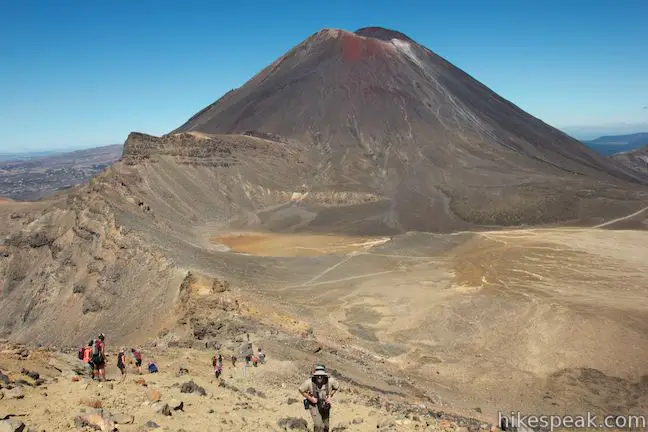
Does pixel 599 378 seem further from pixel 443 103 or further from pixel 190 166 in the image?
pixel 443 103

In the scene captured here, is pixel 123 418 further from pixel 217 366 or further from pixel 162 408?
pixel 217 366

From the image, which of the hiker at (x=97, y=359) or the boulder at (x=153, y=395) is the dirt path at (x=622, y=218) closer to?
the hiker at (x=97, y=359)

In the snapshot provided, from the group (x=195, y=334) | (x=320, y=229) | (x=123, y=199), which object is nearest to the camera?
(x=195, y=334)

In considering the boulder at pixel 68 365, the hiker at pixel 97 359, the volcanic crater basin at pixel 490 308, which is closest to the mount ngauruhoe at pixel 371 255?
the volcanic crater basin at pixel 490 308

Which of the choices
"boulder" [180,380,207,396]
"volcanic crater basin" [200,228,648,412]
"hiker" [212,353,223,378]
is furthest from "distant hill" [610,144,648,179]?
"boulder" [180,380,207,396]

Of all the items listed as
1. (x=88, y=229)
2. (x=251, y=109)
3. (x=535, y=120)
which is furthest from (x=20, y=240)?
(x=535, y=120)

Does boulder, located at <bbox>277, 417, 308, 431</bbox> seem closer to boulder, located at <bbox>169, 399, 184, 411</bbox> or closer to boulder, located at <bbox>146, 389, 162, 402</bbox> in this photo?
boulder, located at <bbox>169, 399, 184, 411</bbox>
